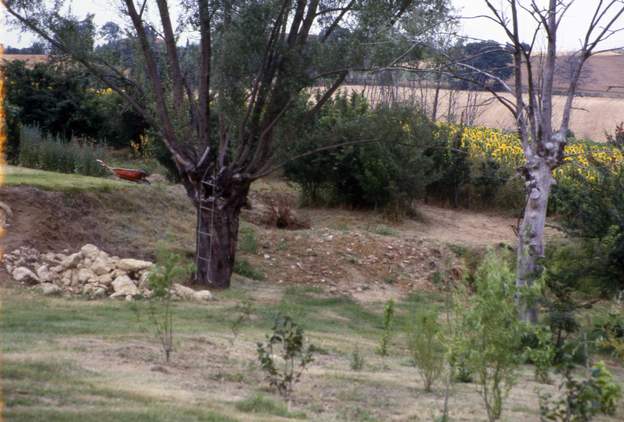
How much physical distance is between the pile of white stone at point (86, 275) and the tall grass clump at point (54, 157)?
6.76 m

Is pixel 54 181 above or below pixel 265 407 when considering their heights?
below

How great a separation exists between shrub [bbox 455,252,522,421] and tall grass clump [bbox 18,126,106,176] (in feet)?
53.7

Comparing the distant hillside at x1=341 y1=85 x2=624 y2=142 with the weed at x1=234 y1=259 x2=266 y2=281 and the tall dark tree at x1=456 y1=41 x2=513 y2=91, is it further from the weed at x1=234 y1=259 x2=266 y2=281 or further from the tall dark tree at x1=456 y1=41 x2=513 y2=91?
the tall dark tree at x1=456 y1=41 x2=513 y2=91

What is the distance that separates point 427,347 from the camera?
332 inches

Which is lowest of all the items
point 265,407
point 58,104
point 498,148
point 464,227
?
point 464,227

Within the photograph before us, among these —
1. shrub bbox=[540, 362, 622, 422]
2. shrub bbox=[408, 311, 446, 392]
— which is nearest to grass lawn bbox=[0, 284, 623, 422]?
shrub bbox=[408, 311, 446, 392]

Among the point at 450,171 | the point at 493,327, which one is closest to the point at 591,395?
the point at 493,327

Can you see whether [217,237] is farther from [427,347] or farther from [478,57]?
[427,347]

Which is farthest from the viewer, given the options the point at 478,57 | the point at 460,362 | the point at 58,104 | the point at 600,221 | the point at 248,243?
the point at 58,104

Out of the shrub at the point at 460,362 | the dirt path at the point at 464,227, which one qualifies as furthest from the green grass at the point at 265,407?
the dirt path at the point at 464,227

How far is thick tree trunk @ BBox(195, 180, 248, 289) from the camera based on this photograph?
51.9 feet

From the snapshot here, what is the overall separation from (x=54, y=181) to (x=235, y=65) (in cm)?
508

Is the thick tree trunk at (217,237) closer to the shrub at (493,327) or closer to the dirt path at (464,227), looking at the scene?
the dirt path at (464,227)

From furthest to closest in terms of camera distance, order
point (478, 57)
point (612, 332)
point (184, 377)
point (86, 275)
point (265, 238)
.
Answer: point (265, 238) → point (86, 275) → point (478, 57) → point (612, 332) → point (184, 377)
